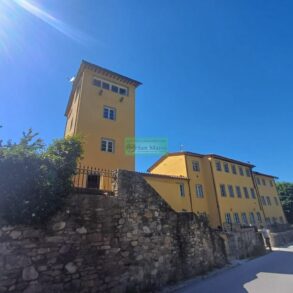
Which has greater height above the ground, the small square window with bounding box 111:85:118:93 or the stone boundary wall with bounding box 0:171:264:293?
the small square window with bounding box 111:85:118:93

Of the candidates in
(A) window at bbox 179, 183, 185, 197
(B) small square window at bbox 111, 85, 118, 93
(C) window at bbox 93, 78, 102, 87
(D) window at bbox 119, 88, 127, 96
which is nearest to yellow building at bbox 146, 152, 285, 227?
(A) window at bbox 179, 183, 185, 197

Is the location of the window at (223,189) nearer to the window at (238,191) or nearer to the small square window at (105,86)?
the window at (238,191)

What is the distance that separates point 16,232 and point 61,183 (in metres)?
1.68

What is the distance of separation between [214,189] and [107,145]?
54.0ft

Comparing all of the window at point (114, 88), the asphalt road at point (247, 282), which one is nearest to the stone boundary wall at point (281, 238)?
the asphalt road at point (247, 282)

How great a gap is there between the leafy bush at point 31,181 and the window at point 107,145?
25.7 feet

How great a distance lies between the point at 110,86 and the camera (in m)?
16.8

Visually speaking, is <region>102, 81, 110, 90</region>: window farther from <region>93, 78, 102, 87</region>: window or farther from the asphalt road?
the asphalt road

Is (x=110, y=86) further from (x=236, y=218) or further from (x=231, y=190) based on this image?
(x=236, y=218)

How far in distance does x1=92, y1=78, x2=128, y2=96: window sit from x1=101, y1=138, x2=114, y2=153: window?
4814 millimetres

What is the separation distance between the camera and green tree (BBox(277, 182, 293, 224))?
38766 millimetres

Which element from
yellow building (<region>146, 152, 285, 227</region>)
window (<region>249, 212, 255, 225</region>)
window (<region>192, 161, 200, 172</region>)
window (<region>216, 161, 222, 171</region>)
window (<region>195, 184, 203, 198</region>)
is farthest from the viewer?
window (<region>249, 212, 255, 225</region>)

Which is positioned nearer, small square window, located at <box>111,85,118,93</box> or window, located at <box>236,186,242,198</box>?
small square window, located at <box>111,85,118,93</box>

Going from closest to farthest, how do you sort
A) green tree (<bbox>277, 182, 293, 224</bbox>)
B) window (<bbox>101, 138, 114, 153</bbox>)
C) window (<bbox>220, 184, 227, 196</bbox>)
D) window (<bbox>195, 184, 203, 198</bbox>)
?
1. window (<bbox>101, 138, 114, 153</bbox>)
2. window (<bbox>195, 184, 203, 198</bbox>)
3. window (<bbox>220, 184, 227, 196</bbox>)
4. green tree (<bbox>277, 182, 293, 224</bbox>)
